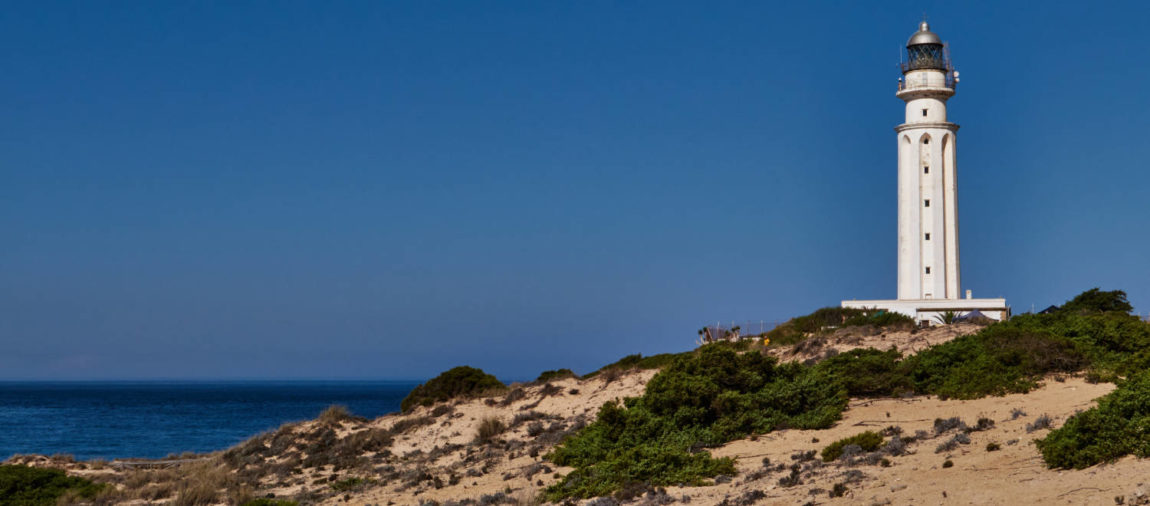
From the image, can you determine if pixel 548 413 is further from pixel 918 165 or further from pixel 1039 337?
pixel 918 165

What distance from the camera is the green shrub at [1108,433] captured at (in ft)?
46.6

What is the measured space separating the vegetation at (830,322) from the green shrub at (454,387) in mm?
10987

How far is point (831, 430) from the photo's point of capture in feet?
71.4

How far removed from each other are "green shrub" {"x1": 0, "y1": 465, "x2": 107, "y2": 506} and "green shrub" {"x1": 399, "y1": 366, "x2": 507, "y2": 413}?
13662 millimetres

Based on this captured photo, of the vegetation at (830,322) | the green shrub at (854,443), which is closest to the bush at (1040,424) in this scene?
the green shrub at (854,443)

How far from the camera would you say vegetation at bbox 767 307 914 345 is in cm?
3731

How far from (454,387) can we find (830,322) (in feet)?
49.9

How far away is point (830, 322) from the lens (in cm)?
4131

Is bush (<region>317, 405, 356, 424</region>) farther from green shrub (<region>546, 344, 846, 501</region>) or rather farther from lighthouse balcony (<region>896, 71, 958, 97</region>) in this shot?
lighthouse balcony (<region>896, 71, 958, 97</region>)

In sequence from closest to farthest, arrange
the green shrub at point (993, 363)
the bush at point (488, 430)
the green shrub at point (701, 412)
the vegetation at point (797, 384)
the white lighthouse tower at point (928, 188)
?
the green shrub at point (701, 412) < the vegetation at point (797, 384) < the green shrub at point (993, 363) < the bush at point (488, 430) < the white lighthouse tower at point (928, 188)

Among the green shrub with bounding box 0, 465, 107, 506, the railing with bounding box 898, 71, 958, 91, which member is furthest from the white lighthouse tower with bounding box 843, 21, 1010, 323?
the green shrub with bounding box 0, 465, 107, 506

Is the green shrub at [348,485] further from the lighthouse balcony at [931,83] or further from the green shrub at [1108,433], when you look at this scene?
the lighthouse balcony at [931,83]

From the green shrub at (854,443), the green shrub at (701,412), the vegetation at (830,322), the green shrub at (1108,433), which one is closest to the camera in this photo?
the green shrub at (1108,433)

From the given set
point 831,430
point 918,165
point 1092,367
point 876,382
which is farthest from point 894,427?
point 918,165
